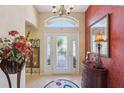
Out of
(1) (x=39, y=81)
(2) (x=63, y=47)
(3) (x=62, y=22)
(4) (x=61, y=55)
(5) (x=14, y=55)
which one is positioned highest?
(3) (x=62, y=22)

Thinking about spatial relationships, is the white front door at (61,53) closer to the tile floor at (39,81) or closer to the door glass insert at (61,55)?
the door glass insert at (61,55)

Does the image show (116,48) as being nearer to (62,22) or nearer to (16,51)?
(16,51)

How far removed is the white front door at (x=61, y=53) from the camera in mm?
8789

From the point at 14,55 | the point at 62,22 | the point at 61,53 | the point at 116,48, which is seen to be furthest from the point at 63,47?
the point at 14,55

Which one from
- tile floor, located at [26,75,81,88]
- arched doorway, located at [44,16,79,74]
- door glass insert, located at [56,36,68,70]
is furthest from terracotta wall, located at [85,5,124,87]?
door glass insert, located at [56,36,68,70]

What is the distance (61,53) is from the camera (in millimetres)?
8898

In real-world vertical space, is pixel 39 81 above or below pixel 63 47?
below

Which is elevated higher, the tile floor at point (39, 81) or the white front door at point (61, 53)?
the white front door at point (61, 53)

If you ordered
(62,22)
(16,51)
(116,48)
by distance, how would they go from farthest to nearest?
(62,22), (116,48), (16,51)

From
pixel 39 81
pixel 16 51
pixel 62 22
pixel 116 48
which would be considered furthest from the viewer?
pixel 62 22

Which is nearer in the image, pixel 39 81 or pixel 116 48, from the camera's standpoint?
pixel 116 48

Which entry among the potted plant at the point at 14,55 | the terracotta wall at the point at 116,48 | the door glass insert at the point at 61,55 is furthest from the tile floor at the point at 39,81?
the potted plant at the point at 14,55

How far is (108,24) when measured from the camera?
463cm
